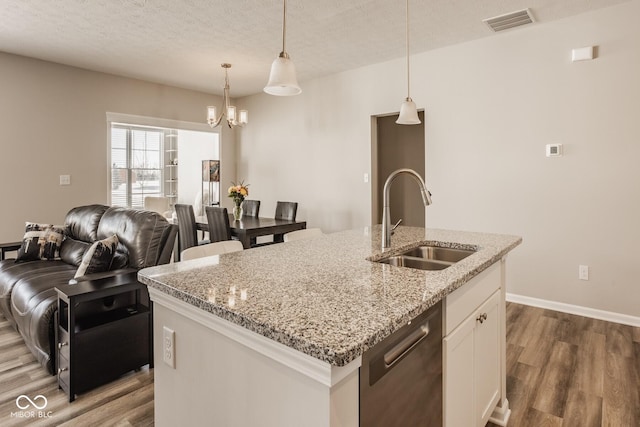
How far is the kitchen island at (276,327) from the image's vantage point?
32.1 inches

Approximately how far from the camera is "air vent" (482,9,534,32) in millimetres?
3155

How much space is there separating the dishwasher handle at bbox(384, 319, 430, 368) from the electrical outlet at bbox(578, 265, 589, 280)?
9.49ft

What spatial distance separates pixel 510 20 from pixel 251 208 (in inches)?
140

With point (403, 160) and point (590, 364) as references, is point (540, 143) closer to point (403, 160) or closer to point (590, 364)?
point (590, 364)

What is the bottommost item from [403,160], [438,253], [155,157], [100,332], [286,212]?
[100,332]

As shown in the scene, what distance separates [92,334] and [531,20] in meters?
4.15

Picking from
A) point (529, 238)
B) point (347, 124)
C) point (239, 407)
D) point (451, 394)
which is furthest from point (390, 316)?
→ point (347, 124)

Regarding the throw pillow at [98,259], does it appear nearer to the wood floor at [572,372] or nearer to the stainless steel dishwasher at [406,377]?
the stainless steel dishwasher at [406,377]

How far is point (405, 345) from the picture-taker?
106 cm

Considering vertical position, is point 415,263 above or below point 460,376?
above

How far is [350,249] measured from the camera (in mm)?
1839

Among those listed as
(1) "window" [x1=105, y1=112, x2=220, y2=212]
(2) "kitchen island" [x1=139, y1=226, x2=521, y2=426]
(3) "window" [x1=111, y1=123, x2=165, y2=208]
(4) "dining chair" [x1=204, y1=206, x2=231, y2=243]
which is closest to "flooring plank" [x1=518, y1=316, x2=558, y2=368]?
(2) "kitchen island" [x1=139, y1=226, x2=521, y2=426]

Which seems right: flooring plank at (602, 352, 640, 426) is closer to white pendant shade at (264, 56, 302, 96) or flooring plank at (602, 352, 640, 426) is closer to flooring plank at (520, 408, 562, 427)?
flooring plank at (520, 408, 562, 427)

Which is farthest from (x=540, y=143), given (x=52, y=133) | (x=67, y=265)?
(x=52, y=133)
